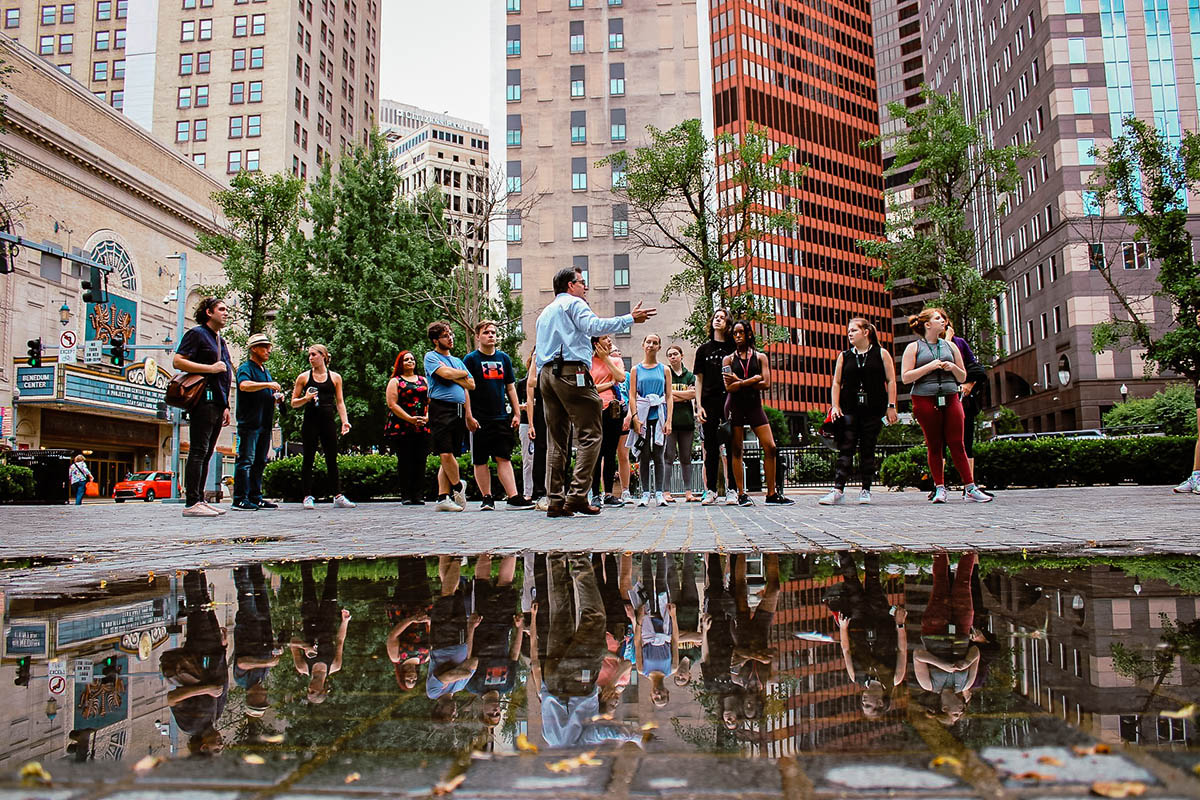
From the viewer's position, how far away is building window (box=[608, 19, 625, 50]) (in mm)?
53906

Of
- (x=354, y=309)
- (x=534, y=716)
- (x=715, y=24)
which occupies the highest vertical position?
(x=715, y=24)

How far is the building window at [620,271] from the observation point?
1991 inches

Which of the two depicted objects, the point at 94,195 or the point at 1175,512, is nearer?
the point at 1175,512

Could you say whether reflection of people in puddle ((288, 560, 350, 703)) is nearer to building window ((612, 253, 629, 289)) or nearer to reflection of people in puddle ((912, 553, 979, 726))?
reflection of people in puddle ((912, 553, 979, 726))

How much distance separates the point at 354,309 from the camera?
29656mm

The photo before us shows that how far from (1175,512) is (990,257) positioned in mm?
66204

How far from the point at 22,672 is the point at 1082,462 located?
18954 mm

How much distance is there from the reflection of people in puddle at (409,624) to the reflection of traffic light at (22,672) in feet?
2.53

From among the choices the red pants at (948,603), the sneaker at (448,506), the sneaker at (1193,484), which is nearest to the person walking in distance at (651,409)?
the sneaker at (448,506)

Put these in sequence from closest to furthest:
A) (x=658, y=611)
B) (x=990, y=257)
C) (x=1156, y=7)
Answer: (x=658, y=611) → (x=1156, y=7) → (x=990, y=257)

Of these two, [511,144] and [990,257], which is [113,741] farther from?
[990,257]

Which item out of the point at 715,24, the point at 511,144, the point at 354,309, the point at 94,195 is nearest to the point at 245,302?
the point at 354,309

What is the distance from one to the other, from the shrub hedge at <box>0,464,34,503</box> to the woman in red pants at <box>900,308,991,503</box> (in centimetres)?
1758

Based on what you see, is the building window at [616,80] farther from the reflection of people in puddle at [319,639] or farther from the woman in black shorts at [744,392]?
the reflection of people in puddle at [319,639]
